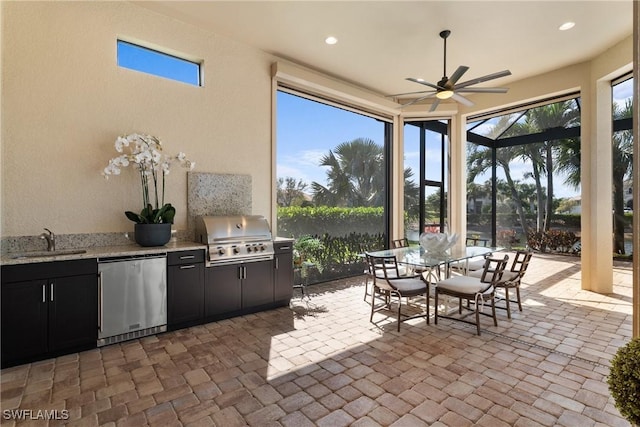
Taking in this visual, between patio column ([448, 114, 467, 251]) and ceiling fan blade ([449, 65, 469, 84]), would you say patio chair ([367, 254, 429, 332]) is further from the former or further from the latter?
patio column ([448, 114, 467, 251])

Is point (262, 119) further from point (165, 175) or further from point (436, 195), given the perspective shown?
point (436, 195)

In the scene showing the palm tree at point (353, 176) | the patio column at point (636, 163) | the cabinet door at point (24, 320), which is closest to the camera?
the patio column at point (636, 163)

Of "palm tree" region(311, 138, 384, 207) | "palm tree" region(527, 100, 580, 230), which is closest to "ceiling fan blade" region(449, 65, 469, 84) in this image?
"palm tree" region(311, 138, 384, 207)

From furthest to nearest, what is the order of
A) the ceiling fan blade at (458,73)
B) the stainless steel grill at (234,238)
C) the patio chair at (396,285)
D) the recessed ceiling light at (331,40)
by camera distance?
the recessed ceiling light at (331,40), the stainless steel grill at (234,238), the patio chair at (396,285), the ceiling fan blade at (458,73)

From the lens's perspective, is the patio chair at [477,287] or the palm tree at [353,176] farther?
the palm tree at [353,176]

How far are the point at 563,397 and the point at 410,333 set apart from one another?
1362 mm

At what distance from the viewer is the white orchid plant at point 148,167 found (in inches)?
131

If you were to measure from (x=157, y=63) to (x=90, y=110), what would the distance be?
98cm

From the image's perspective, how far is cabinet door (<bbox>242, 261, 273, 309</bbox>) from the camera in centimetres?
392

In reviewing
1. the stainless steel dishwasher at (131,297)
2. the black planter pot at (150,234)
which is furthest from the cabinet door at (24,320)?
the black planter pot at (150,234)

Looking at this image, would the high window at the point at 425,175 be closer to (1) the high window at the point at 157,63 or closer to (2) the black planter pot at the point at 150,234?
(1) the high window at the point at 157,63

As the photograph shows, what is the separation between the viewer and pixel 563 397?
226 cm

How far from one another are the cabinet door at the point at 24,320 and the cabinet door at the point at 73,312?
58 mm

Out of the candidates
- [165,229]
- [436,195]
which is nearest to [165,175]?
[165,229]
